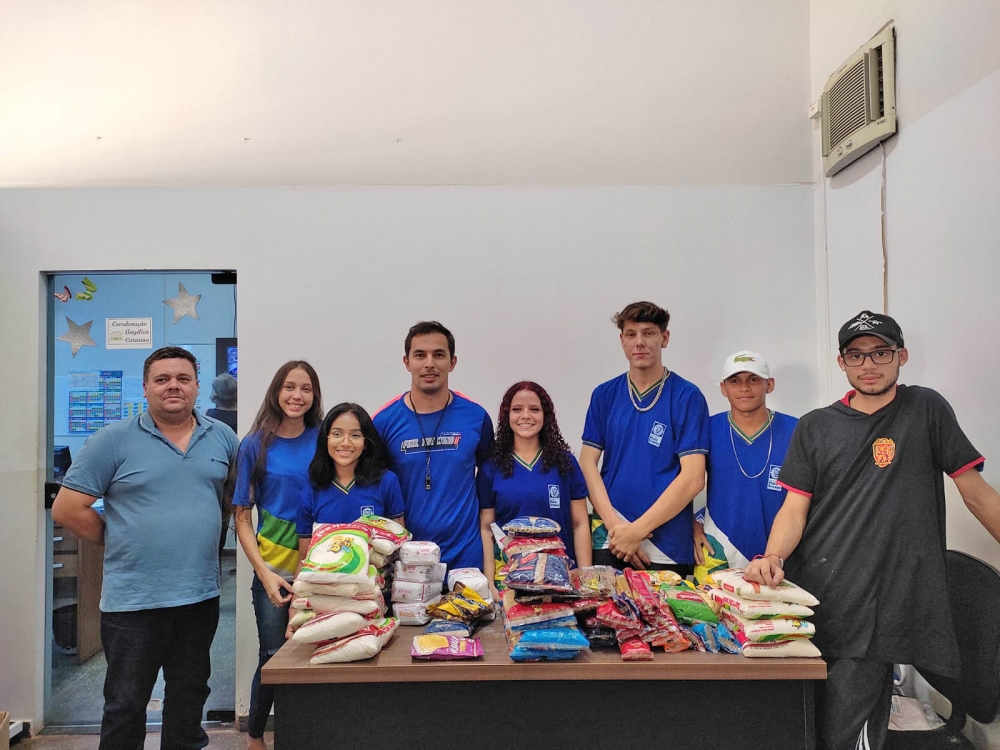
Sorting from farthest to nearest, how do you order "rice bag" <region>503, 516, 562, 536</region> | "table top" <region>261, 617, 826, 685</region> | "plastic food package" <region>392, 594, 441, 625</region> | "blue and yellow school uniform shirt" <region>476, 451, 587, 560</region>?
"blue and yellow school uniform shirt" <region>476, 451, 587, 560</region>, "rice bag" <region>503, 516, 562, 536</region>, "plastic food package" <region>392, 594, 441, 625</region>, "table top" <region>261, 617, 826, 685</region>

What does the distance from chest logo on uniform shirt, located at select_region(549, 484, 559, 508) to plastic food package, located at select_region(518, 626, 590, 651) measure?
83 cm

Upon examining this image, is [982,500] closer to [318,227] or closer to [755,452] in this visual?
[755,452]

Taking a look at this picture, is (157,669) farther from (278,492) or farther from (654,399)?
(654,399)

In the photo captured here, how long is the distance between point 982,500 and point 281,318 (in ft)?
9.82

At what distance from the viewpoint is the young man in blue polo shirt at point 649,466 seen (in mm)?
2676

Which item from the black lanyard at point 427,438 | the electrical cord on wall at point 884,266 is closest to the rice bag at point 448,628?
the black lanyard at point 427,438

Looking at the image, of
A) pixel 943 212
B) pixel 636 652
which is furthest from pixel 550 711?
pixel 943 212

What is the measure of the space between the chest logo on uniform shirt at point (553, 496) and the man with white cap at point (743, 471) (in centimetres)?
67

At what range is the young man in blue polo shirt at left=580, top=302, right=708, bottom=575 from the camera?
268 cm

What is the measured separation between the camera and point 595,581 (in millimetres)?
2031

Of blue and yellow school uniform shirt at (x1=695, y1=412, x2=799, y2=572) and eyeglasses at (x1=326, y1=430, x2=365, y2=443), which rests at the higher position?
eyeglasses at (x1=326, y1=430, x2=365, y2=443)

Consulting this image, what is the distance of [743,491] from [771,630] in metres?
0.91

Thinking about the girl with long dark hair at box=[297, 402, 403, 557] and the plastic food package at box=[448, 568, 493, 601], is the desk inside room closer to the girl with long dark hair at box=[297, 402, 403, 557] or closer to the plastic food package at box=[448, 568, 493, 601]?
the plastic food package at box=[448, 568, 493, 601]

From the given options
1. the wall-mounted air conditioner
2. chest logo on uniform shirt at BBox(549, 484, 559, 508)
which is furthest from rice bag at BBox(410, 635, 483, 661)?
the wall-mounted air conditioner
